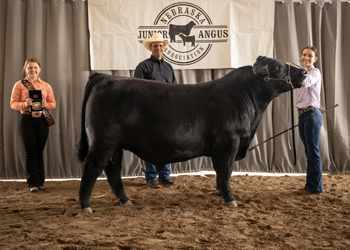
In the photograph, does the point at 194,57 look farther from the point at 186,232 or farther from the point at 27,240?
the point at 27,240

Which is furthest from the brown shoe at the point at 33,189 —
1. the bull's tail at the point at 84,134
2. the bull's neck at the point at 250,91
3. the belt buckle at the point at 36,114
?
the bull's neck at the point at 250,91

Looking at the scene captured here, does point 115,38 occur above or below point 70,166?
above

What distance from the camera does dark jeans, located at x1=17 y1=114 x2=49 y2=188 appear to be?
12.2 ft

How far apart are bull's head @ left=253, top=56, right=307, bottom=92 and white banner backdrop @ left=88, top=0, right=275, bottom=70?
5.45 ft

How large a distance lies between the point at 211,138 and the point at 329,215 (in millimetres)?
1127

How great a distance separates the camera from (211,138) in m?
2.86

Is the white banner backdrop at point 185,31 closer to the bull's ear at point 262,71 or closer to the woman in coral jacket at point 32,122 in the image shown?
the woman in coral jacket at point 32,122

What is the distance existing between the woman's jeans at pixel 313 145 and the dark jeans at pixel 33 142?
2.91 meters

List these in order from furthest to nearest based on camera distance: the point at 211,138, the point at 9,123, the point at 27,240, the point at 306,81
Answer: the point at 9,123 → the point at 306,81 → the point at 211,138 → the point at 27,240

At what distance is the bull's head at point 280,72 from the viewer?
296 cm

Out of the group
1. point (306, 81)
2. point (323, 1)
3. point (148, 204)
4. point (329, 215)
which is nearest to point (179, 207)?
point (148, 204)

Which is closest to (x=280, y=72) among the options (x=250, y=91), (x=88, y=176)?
(x=250, y=91)

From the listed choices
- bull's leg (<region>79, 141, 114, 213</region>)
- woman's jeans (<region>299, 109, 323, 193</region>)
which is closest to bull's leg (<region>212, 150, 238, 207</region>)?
bull's leg (<region>79, 141, 114, 213</region>)

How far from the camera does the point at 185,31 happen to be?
4.60m
